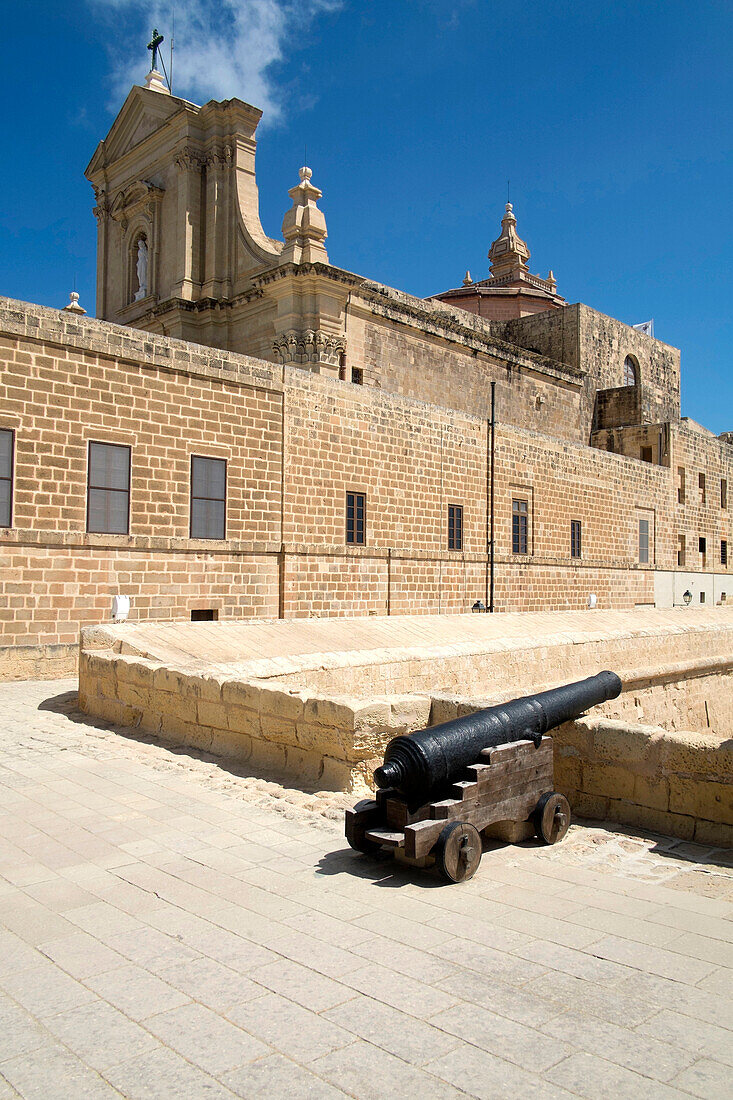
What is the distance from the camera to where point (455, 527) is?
18938mm

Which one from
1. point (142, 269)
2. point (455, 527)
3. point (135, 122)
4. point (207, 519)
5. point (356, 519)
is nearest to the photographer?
point (207, 519)

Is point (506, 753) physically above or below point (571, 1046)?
above

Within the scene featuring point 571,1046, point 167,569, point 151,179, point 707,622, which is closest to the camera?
point 571,1046

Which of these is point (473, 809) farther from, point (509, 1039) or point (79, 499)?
point (79, 499)

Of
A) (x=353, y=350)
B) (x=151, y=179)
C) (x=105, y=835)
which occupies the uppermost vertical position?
(x=151, y=179)

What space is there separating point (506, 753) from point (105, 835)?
88.5 inches

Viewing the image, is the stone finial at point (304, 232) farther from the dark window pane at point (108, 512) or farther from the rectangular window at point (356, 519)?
the dark window pane at point (108, 512)

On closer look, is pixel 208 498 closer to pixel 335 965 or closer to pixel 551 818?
pixel 551 818

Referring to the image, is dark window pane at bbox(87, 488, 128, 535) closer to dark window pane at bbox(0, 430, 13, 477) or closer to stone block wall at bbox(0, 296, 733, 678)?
stone block wall at bbox(0, 296, 733, 678)

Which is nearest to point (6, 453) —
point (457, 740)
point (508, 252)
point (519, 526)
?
point (457, 740)

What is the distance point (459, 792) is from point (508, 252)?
4367cm

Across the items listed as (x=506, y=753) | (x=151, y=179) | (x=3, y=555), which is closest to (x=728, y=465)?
(x=151, y=179)

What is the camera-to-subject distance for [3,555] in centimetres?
1098

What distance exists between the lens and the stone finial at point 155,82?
26.5 metres
